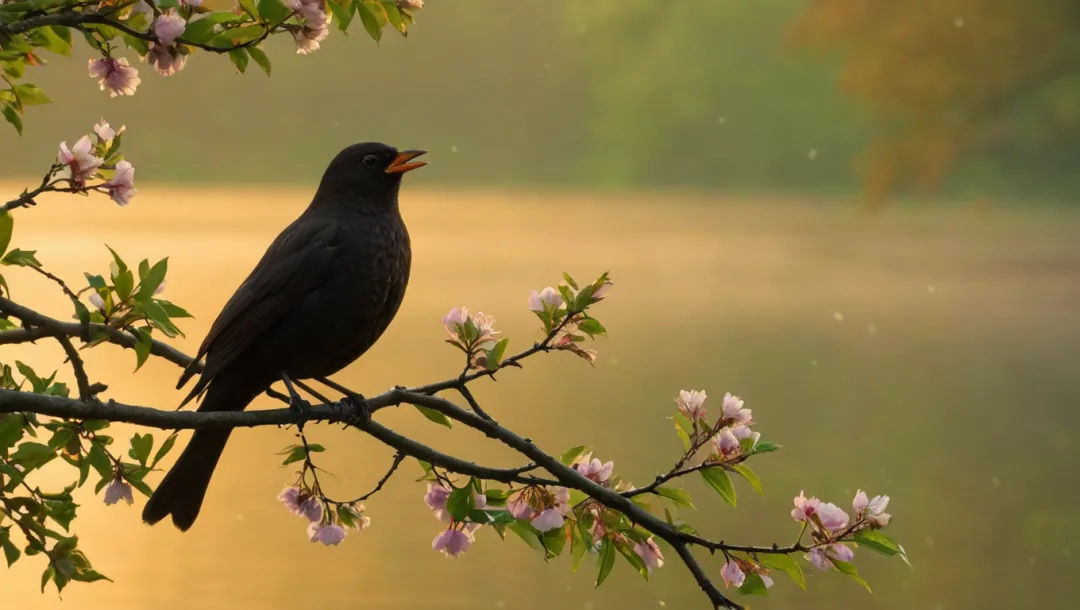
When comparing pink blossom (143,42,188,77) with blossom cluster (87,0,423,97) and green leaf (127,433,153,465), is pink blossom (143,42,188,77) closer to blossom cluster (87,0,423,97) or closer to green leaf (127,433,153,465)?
blossom cluster (87,0,423,97)

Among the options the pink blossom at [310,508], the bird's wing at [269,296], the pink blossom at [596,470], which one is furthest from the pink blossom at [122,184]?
the pink blossom at [596,470]

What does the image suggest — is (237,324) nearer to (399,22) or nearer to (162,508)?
(162,508)

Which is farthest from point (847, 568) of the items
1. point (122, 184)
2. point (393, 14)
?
point (122, 184)

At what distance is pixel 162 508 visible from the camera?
198 cm

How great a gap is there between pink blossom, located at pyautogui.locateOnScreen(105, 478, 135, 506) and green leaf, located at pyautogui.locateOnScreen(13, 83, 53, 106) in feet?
2.37

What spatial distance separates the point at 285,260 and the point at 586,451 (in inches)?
26.2

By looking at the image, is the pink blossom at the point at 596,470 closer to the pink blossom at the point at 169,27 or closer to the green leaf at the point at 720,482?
the green leaf at the point at 720,482

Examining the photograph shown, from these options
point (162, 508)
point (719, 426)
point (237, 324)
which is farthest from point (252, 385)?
point (719, 426)

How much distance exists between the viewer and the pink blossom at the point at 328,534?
6.59 feet

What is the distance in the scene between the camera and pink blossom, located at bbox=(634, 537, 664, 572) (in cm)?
194

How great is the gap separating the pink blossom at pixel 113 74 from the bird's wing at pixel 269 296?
16.0 inches

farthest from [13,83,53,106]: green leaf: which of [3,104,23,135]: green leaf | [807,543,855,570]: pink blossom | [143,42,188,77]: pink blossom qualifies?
[807,543,855,570]: pink blossom

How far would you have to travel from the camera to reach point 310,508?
6.66ft

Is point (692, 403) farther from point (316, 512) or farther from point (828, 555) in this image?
point (316, 512)
